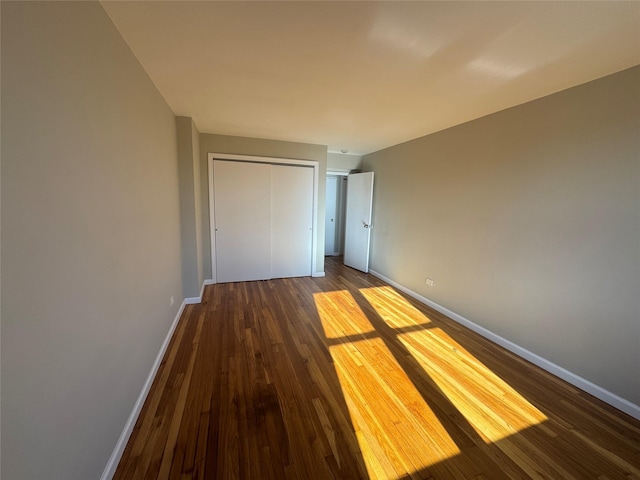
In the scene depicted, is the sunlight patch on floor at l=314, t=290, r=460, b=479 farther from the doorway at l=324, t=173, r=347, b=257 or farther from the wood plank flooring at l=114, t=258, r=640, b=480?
the doorway at l=324, t=173, r=347, b=257

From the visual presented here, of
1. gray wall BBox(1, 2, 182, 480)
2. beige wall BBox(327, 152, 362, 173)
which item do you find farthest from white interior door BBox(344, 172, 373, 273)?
gray wall BBox(1, 2, 182, 480)

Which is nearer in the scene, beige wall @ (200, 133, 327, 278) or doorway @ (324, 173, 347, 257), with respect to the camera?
beige wall @ (200, 133, 327, 278)

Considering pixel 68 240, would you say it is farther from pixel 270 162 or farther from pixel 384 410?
pixel 270 162

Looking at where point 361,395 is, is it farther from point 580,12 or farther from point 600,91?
point 600,91

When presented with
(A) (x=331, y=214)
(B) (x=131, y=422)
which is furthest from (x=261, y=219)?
(B) (x=131, y=422)

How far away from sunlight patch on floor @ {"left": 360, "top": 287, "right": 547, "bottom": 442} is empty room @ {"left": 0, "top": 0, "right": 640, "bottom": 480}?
0.02 m

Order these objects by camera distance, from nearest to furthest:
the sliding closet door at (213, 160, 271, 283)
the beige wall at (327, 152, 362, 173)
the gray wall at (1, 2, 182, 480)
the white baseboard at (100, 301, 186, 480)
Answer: the gray wall at (1, 2, 182, 480) < the white baseboard at (100, 301, 186, 480) < the sliding closet door at (213, 160, 271, 283) < the beige wall at (327, 152, 362, 173)

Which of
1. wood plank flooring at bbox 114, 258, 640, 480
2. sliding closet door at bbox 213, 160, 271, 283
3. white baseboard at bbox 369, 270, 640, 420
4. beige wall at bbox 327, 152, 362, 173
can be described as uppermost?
beige wall at bbox 327, 152, 362, 173

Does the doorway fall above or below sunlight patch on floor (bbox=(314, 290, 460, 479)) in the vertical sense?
above

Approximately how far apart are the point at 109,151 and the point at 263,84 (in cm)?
127

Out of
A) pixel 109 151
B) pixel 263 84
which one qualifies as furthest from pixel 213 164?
pixel 109 151

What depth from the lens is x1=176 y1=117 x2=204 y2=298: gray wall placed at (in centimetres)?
292

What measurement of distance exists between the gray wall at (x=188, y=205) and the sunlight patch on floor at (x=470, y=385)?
248 centimetres

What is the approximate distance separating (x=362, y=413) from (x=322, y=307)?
5.38 ft
